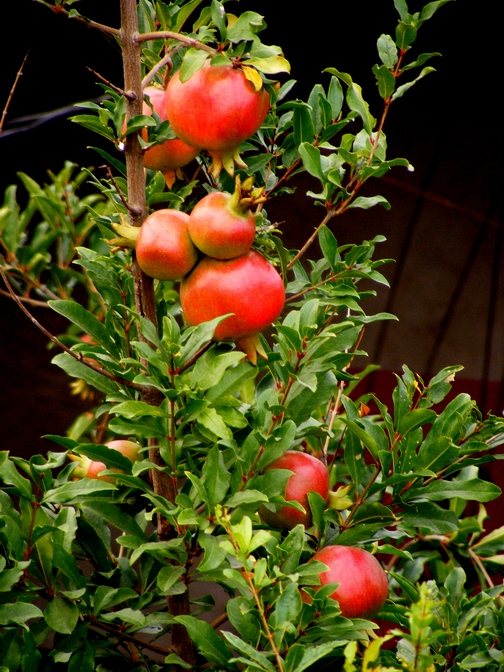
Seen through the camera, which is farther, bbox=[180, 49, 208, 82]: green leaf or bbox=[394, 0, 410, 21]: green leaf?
bbox=[394, 0, 410, 21]: green leaf

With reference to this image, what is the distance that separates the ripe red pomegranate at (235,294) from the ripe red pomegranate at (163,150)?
0.15 m

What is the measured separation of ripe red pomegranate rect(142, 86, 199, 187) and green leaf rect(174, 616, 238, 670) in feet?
1.54

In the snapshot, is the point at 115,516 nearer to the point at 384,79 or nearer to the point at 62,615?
the point at 62,615

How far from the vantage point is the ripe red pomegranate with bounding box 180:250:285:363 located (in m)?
0.68

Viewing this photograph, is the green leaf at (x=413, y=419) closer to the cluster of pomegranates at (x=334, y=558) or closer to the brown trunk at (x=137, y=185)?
the cluster of pomegranates at (x=334, y=558)

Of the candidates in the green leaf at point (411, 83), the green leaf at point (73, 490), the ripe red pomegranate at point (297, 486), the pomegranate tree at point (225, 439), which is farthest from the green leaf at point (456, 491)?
the green leaf at point (411, 83)

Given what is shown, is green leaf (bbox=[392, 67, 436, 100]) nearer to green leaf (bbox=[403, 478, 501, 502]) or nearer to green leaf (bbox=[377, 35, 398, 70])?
green leaf (bbox=[377, 35, 398, 70])

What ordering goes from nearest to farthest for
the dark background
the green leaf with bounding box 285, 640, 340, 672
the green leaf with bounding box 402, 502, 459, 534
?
Result: the green leaf with bounding box 285, 640, 340, 672, the green leaf with bounding box 402, 502, 459, 534, the dark background

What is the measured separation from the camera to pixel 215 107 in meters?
0.67

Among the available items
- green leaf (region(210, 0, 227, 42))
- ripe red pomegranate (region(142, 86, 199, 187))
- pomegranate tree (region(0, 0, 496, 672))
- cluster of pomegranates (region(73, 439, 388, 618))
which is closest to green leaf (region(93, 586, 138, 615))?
pomegranate tree (region(0, 0, 496, 672))

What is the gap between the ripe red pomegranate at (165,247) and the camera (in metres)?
0.67

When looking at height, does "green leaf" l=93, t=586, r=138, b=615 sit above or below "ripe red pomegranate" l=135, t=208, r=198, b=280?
below

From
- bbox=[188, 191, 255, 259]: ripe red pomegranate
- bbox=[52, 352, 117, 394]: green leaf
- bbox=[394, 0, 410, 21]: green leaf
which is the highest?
bbox=[394, 0, 410, 21]: green leaf

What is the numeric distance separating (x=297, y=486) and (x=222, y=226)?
11.5 inches
